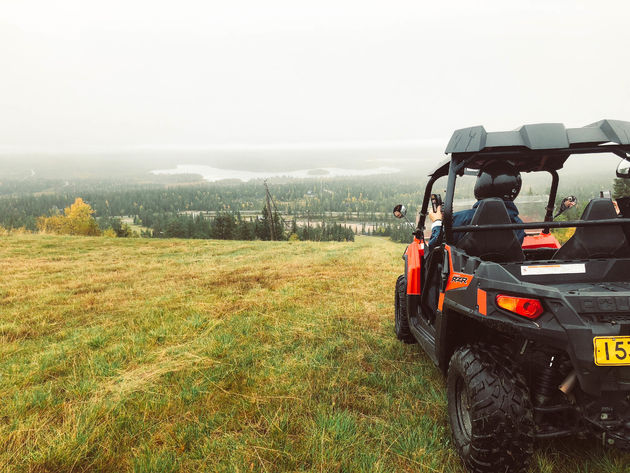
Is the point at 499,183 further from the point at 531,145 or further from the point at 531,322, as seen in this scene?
the point at 531,322

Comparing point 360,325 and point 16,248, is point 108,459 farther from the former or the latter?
point 16,248

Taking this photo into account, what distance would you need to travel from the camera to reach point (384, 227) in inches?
4892

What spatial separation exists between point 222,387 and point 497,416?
2311 mm

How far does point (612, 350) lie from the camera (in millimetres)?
1616

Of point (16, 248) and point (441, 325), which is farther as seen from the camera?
point (16, 248)

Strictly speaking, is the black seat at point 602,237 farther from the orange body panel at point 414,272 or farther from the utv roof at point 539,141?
the orange body panel at point 414,272

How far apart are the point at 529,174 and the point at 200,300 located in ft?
17.5

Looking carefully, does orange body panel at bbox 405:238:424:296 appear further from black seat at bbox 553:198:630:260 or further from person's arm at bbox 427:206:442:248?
black seat at bbox 553:198:630:260

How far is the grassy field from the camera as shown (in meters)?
2.31

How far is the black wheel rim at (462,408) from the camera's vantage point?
90.9 inches

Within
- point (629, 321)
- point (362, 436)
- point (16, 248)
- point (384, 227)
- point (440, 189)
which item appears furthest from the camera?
point (384, 227)

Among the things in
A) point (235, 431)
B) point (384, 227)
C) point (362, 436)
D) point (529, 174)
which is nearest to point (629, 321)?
point (362, 436)

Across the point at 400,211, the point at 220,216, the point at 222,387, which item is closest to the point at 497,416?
the point at 400,211

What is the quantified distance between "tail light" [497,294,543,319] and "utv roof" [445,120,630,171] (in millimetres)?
1056
